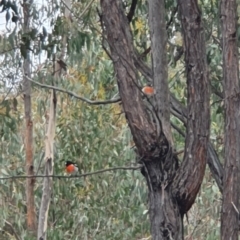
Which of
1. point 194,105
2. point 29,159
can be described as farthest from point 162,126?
point 29,159

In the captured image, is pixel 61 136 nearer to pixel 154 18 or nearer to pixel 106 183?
pixel 106 183

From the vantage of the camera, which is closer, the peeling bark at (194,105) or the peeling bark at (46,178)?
the peeling bark at (194,105)

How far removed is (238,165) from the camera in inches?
94.7

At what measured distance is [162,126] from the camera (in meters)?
2.45

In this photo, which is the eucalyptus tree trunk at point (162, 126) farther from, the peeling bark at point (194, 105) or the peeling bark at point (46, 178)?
the peeling bark at point (46, 178)

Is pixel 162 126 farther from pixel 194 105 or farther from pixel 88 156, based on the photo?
pixel 88 156

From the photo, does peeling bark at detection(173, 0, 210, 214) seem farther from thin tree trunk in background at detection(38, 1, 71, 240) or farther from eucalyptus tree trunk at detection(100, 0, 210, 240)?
thin tree trunk in background at detection(38, 1, 71, 240)

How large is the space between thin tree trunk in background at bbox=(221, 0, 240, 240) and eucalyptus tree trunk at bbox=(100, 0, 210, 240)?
8 centimetres

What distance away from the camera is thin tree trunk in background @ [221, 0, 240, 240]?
2.38 metres

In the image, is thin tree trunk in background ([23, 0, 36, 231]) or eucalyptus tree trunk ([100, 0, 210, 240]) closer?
eucalyptus tree trunk ([100, 0, 210, 240])

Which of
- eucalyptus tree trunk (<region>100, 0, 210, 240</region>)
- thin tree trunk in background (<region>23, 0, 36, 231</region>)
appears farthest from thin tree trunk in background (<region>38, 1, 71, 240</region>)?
eucalyptus tree trunk (<region>100, 0, 210, 240</region>)

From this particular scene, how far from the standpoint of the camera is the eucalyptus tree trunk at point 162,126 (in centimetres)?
239

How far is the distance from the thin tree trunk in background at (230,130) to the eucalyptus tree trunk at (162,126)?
83 millimetres

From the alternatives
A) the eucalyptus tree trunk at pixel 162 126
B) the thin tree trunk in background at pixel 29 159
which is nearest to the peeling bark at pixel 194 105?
the eucalyptus tree trunk at pixel 162 126
